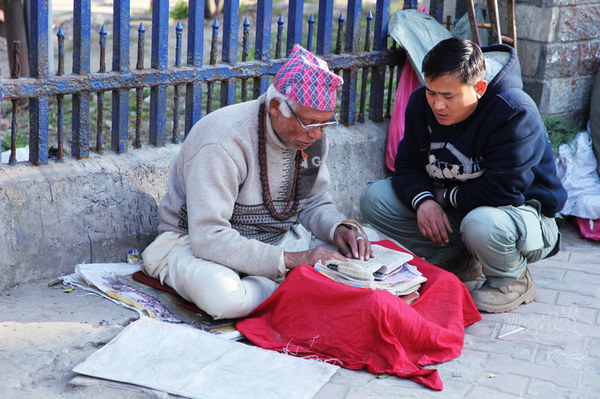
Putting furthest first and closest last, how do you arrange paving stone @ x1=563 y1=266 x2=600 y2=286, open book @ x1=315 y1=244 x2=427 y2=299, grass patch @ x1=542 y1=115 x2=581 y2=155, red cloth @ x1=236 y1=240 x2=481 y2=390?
grass patch @ x1=542 y1=115 x2=581 y2=155, paving stone @ x1=563 y1=266 x2=600 y2=286, open book @ x1=315 y1=244 x2=427 y2=299, red cloth @ x1=236 y1=240 x2=481 y2=390

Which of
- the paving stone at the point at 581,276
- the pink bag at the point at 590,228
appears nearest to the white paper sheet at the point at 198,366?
the paving stone at the point at 581,276

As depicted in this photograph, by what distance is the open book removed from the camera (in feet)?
10.6

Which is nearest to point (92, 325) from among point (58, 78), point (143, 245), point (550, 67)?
point (143, 245)

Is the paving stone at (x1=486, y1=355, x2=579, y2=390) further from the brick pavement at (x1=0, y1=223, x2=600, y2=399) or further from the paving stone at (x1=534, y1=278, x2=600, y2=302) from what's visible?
the paving stone at (x1=534, y1=278, x2=600, y2=302)

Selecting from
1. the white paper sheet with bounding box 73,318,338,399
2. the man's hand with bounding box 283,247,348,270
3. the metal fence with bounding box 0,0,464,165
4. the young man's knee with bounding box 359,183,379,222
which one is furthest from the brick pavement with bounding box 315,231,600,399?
the metal fence with bounding box 0,0,464,165

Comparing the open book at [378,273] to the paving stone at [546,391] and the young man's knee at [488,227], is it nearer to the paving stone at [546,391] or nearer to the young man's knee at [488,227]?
the young man's knee at [488,227]

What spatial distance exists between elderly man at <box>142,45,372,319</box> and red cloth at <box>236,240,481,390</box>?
16 centimetres

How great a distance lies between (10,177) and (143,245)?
83 centimetres

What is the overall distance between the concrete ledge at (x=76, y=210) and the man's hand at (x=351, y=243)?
3.59ft

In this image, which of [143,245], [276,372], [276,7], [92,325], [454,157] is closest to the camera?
[276,372]

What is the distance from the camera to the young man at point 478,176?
3.53m

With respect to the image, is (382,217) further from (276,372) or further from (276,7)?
(276,7)

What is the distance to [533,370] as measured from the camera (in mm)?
3188

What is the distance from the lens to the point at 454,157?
3.75m
